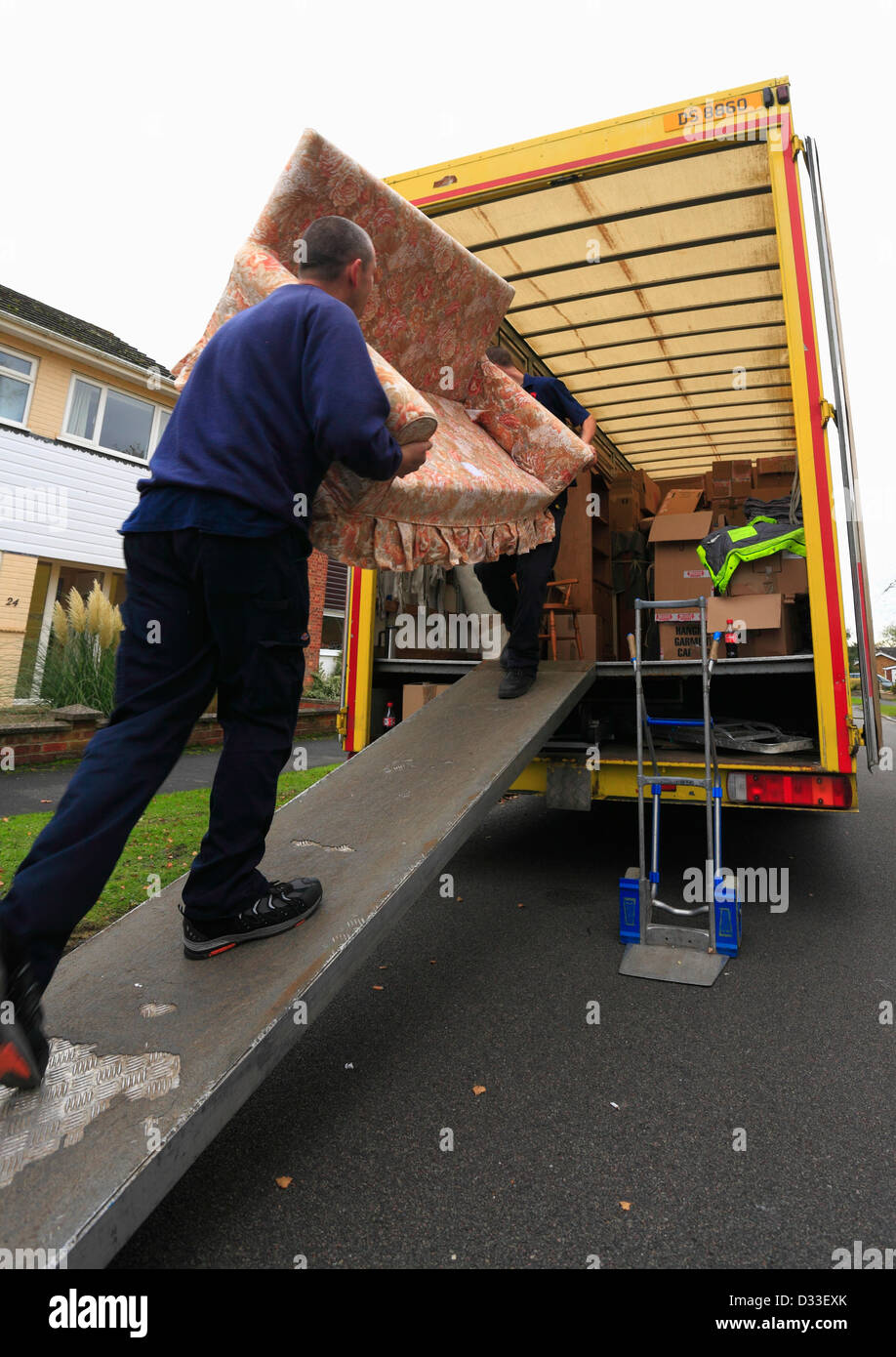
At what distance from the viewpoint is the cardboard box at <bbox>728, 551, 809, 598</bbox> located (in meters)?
4.45

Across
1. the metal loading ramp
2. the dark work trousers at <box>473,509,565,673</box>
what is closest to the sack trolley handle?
the dark work trousers at <box>473,509,565,673</box>

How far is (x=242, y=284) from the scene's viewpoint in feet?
8.61

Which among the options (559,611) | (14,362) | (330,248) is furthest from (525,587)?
(14,362)

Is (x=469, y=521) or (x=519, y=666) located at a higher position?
(x=469, y=521)

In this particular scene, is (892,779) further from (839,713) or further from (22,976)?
(22,976)

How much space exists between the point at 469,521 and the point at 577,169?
7.52 feet

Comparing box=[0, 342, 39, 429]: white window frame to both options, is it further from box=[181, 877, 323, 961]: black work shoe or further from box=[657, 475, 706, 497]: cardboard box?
box=[181, 877, 323, 961]: black work shoe

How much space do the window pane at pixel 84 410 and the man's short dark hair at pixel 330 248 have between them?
1339cm

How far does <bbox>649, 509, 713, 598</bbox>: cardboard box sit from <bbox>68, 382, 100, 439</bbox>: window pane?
481 inches

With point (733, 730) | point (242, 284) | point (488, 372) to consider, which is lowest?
point (733, 730)

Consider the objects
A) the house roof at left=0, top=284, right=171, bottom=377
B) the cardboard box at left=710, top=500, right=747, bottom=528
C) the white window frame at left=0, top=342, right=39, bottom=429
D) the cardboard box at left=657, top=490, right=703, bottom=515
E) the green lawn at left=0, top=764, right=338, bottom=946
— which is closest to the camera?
the green lawn at left=0, top=764, right=338, bottom=946

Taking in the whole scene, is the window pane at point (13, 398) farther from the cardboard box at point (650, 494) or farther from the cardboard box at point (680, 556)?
the cardboard box at point (680, 556)

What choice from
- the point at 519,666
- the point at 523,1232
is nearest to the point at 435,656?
the point at 519,666

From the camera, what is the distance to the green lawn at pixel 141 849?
3857mm
